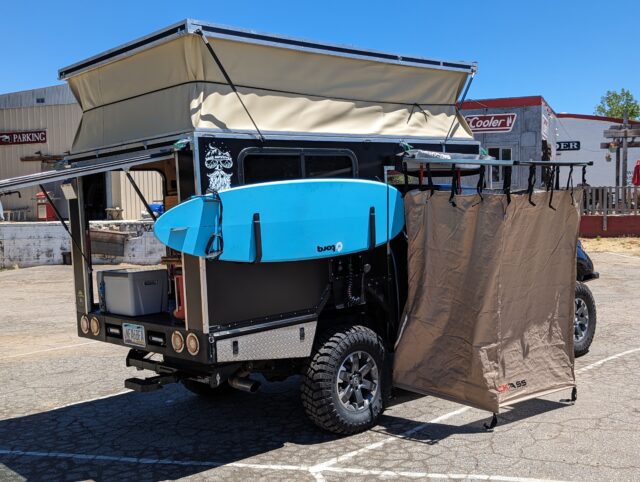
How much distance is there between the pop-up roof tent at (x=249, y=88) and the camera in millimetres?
5051

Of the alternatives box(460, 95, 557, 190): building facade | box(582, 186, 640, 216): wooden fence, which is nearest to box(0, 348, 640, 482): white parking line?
box(582, 186, 640, 216): wooden fence

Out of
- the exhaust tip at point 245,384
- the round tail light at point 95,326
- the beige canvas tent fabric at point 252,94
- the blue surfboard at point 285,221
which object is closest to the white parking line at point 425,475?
the exhaust tip at point 245,384

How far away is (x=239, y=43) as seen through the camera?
5188 mm

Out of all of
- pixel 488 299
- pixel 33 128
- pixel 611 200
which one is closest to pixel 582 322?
pixel 488 299

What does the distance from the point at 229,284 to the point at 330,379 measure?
1126 mm

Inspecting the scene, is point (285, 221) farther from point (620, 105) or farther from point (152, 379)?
point (620, 105)

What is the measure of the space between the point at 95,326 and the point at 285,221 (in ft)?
6.91

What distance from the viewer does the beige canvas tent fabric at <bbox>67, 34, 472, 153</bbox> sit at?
507 cm

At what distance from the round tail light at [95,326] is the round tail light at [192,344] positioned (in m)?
1.38

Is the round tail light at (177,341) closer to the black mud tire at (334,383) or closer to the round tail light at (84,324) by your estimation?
the black mud tire at (334,383)

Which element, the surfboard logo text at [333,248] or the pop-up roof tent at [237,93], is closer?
the pop-up roof tent at [237,93]

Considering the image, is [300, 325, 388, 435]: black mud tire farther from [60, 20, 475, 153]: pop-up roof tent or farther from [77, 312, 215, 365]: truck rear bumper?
[60, 20, 475, 153]: pop-up roof tent

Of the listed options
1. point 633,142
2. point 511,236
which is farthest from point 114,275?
point 633,142

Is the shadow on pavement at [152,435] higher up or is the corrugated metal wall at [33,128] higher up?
the corrugated metal wall at [33,128]
